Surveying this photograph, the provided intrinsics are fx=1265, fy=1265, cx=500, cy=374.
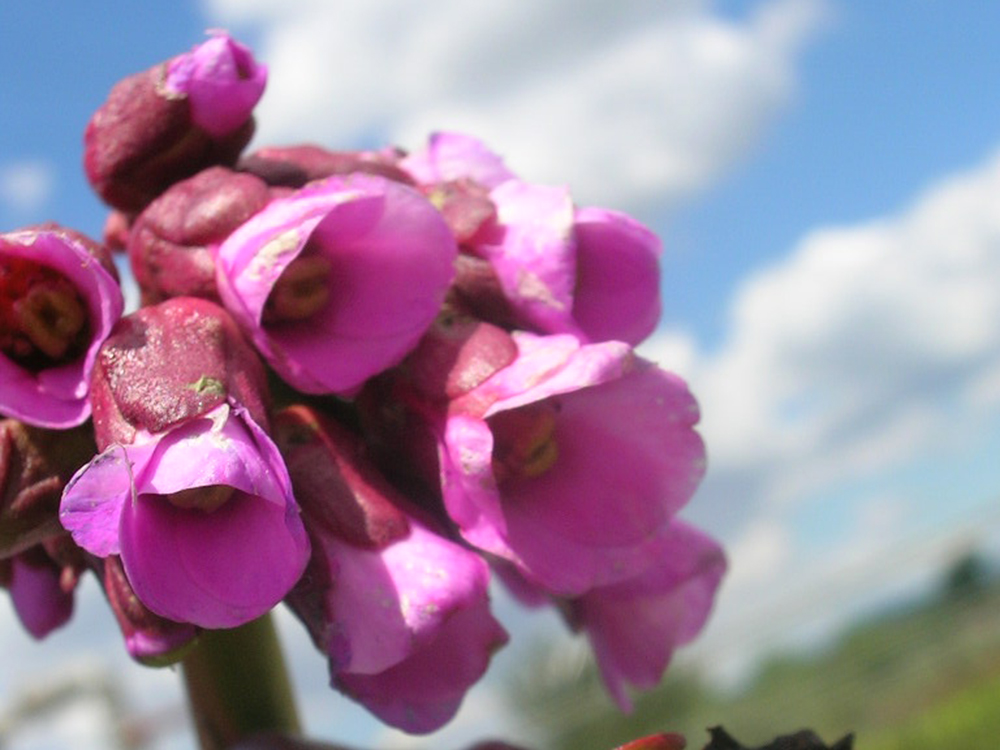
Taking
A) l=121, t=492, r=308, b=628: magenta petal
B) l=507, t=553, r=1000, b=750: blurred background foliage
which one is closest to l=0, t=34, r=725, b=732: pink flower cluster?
l=121, t=492, r=308, b=628: magenta petal

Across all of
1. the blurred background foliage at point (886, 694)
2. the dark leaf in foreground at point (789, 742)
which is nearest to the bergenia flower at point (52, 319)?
the dark leaf in foreground at point (789, 742)

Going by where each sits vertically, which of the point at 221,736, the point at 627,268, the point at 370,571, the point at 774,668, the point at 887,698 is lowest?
the point at 774,668

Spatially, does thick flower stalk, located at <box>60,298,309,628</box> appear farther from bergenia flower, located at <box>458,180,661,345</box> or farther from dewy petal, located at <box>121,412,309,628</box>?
bergenia flower, located at <box>458,180,661,345</box>

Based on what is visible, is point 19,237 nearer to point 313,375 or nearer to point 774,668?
point 313,375

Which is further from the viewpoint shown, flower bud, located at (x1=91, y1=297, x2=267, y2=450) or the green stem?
the green stem

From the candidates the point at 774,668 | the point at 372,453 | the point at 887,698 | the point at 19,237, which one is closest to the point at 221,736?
the point at 372,453

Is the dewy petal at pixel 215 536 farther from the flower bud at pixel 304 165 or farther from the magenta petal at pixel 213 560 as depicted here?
the flower bud at pixel 304 165
